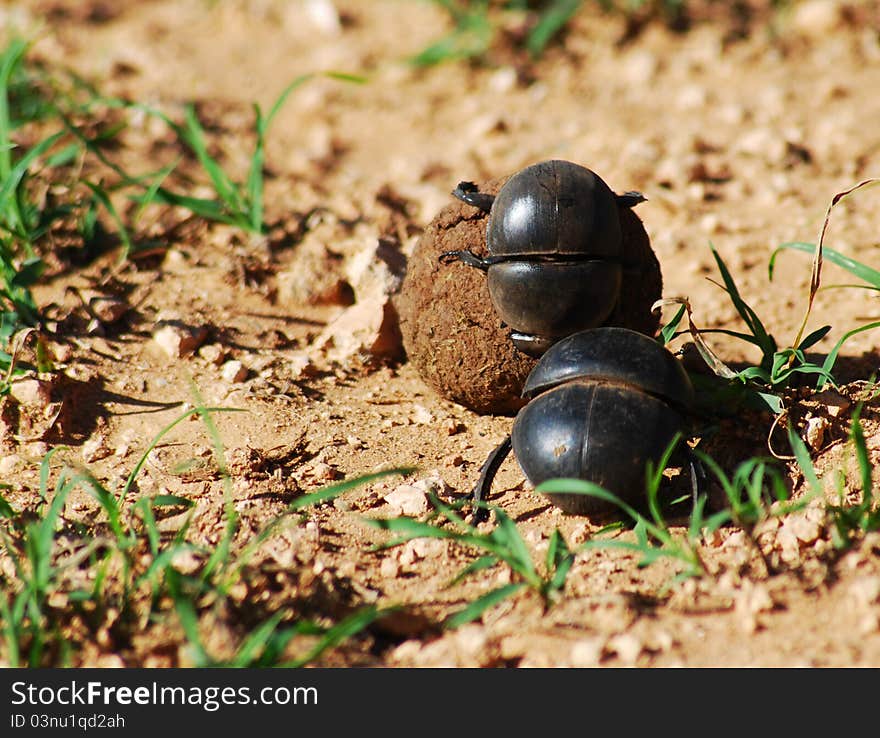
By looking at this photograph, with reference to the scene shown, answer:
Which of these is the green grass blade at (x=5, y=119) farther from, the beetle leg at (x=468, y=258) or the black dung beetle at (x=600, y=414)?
the black dung beetle at (x=600, y=414)

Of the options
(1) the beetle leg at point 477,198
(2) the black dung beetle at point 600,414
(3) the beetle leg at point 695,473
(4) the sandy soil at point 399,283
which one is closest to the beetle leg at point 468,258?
(1) the beetle leg at point 477,198

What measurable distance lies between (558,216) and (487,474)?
0.81 meters

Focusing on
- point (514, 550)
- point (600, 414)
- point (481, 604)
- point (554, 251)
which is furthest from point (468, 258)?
point (481, 604)

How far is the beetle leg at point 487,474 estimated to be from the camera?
301 cm

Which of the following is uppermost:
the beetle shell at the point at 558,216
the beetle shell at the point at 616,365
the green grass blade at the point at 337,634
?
the beetle shell at the point at 558,216

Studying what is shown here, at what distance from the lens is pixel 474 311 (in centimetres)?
335

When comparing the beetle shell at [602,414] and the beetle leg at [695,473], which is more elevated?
the beetle shell at [602,414]

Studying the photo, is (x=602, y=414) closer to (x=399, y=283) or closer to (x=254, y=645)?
(x=254, y=645)

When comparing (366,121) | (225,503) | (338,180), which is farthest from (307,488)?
(366,121)

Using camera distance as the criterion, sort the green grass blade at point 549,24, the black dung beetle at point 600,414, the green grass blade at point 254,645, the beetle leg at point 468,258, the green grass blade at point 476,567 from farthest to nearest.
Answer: the green grass blade at point 549,24 < the beetle leg at point 468,258 < the black dung beetle at point 600,414 < the green grass blade at point 476,567 < the green grass blade at point 254,645

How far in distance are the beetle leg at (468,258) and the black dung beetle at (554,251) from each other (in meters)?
0.02

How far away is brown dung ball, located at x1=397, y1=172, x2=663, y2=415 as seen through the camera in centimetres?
332
